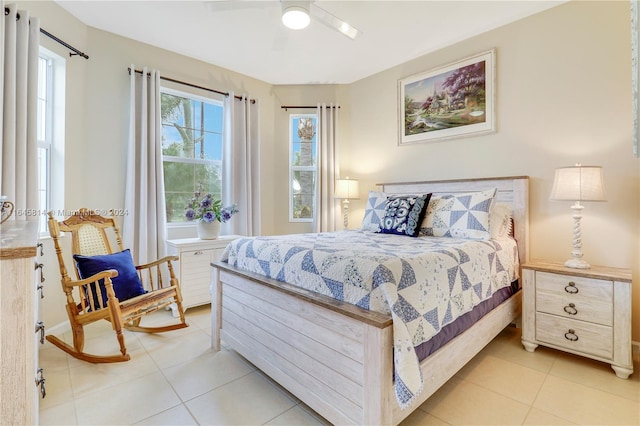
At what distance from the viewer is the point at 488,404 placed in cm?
163

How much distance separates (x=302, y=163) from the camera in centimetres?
419

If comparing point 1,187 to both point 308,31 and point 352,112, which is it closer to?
point 308,31

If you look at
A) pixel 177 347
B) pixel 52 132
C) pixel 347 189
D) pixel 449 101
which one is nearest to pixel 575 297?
pixel 449 101

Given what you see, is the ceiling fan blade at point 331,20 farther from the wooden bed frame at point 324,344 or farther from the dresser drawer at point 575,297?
the dresser drawer at point 575,297

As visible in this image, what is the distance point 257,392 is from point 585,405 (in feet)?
5.87

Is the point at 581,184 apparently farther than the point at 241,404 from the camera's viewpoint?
Yes

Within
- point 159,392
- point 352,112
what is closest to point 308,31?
point 352,112

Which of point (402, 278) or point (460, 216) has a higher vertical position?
point (460, 216)

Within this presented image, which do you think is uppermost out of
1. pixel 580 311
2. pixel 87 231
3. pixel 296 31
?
pixel 296 31

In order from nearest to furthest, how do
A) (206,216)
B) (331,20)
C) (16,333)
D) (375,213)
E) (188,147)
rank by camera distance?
1. (16,333)
2. (331,20)
3. (375,213)
4. (206,216)
5. (188,147)

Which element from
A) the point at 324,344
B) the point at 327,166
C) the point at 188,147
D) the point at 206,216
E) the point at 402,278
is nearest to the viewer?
the point at 402,278

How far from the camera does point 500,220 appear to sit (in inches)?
97.2

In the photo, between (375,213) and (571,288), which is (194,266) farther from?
(571,288)

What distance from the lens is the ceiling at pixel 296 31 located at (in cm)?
247
